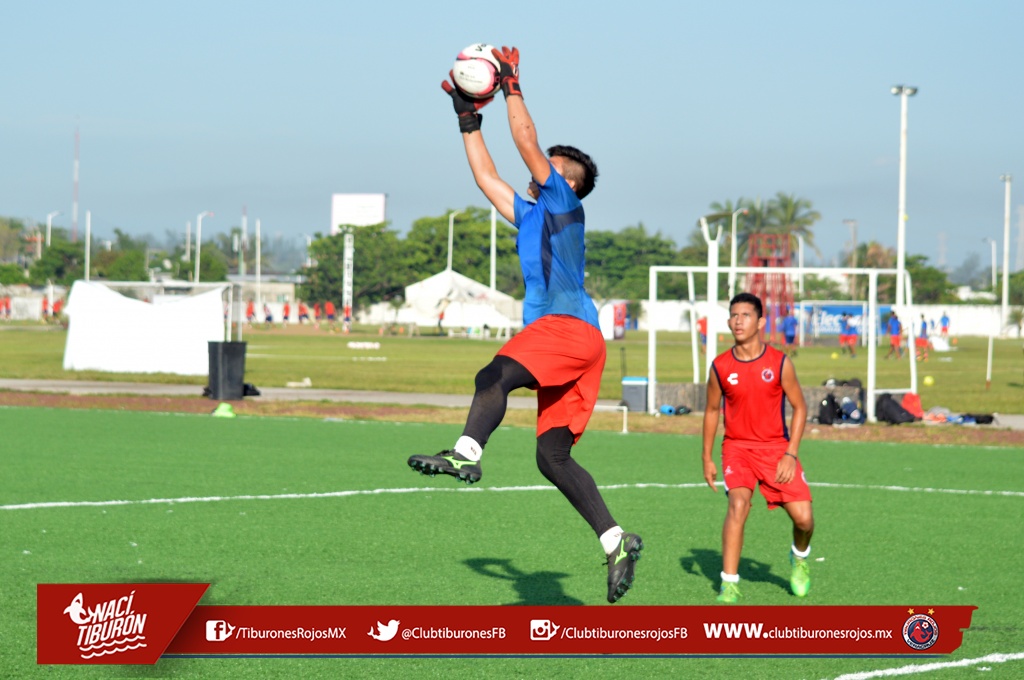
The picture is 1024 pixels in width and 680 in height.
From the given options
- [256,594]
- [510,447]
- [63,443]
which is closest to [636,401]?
[510,447]

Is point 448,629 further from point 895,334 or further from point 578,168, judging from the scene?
point 895,334

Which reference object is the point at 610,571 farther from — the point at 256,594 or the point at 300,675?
the point at 256,594

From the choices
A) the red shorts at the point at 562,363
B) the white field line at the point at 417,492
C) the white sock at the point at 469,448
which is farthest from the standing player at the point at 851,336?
the white sock at the point at 469,448

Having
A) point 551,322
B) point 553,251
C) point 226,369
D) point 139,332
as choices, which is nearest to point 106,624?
point 551,322

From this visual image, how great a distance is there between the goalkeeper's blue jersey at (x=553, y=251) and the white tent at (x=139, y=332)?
76.0ft

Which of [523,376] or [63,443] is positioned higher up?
[523,376]

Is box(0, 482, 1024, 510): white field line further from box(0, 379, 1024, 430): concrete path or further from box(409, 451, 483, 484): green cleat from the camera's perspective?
box(0, 379, 1024, 430): concrete path

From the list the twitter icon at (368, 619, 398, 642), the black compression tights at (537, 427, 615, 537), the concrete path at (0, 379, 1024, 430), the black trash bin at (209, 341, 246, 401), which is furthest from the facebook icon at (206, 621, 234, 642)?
the black trash bin at (209, 341, 246, 401)

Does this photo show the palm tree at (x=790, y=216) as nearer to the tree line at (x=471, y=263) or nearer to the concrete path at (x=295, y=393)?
the tree line at (x=471, y=263)

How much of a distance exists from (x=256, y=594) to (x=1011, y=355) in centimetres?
5483

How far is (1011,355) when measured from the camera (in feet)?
188

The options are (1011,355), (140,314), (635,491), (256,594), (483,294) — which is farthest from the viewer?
(483,294)

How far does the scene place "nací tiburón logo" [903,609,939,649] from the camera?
6438mm

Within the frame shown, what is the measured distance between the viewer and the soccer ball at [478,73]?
650 cm
